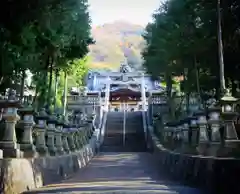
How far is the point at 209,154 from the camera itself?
10.7 m

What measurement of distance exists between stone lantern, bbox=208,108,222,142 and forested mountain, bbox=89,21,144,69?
2576 inches

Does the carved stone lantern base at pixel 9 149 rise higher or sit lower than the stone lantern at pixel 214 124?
lower

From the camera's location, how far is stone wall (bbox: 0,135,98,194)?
25.3 feet

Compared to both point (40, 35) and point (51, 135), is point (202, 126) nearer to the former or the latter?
point (51, 135)

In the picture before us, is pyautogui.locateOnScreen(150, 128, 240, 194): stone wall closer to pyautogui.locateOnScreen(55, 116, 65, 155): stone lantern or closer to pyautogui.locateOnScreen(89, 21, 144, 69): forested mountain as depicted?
pyautogui.locateOnScreen(55, 116, 65, 155): stone lantern

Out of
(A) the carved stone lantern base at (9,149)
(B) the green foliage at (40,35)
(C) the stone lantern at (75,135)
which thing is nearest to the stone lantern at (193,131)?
(B) the green foliage at (40,35)

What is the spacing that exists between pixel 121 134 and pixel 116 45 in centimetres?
7642

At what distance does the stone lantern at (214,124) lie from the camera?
1107 cm

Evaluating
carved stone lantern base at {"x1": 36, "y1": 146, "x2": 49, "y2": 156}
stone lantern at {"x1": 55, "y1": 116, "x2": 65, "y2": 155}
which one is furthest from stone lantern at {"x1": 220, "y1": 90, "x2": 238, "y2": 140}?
stone lantern at {"x1": 55, "y1": 116, "x2": 65, "y2": 155}

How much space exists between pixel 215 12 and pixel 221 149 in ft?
29.5

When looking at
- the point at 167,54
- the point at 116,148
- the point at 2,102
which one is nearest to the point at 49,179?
the point at 2,102

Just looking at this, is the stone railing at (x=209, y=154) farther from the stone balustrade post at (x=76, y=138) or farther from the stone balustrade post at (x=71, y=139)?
the stone balustrade post at (x=76, y=138)

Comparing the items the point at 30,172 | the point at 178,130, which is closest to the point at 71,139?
the point at 178,130

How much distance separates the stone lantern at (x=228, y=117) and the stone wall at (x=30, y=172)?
14.5 feet
